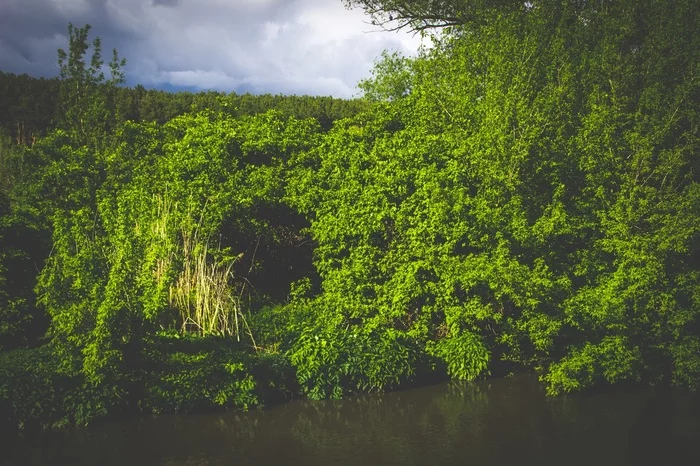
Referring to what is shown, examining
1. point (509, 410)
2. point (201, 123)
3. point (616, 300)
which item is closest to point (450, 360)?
point (509, 410)

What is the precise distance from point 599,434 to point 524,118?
6911 millimetres

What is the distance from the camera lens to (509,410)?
1185 cm

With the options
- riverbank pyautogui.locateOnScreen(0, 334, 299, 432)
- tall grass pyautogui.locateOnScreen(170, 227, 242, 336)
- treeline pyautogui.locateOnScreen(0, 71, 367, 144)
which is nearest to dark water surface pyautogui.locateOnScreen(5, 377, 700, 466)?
riverbank pyautogui.locateOnScreen(0, 334, 299, 432)

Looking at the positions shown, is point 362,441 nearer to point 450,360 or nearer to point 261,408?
point 261,408

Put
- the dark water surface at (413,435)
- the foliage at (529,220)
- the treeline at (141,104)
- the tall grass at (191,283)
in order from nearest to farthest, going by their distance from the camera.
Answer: the dark water surface at (413,435), the foliage at (529,220), the tall grass at (191,283), the treeline at (141,104)

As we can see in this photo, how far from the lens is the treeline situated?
33.6 m

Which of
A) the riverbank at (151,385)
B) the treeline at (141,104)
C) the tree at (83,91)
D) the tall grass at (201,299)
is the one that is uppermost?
the treeline at (141,104)

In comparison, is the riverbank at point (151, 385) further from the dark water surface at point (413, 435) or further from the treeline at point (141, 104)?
the treeline at point (141, 104)

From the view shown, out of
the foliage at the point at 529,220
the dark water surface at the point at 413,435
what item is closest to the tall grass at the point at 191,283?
the foliage at the point at 529,220

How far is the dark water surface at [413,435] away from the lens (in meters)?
9.76

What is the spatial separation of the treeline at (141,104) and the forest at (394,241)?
13230mm

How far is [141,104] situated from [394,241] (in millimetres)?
27936

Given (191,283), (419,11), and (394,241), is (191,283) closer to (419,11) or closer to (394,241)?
(394,241)

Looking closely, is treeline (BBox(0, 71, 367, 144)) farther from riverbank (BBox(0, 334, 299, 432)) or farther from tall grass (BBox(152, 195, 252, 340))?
riverbank (BBox(0, 334, 299, 432))
